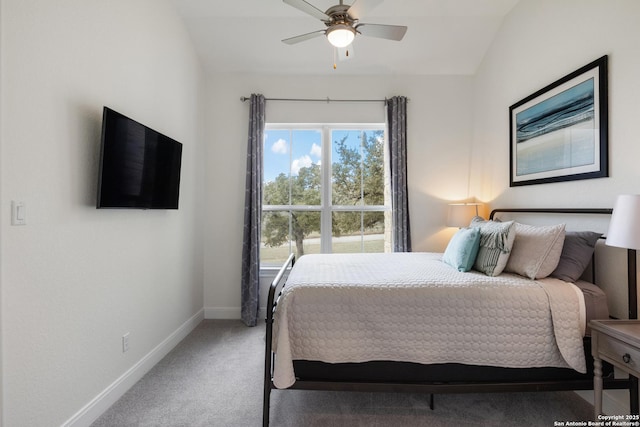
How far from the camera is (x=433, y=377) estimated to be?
5.92ft

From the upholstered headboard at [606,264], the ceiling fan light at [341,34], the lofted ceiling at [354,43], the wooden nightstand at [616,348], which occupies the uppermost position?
the lofted ceiling at [354,43]

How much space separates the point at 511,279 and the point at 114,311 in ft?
8.57

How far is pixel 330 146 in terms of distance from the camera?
3.89 m

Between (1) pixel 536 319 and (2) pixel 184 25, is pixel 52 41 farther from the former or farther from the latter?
(1) pixel 536 319

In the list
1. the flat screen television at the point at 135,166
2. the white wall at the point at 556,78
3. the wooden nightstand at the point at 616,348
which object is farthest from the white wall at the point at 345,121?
the wooden nightstand at the point at 616,348

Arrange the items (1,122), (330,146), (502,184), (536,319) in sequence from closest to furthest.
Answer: (1,122)
(536,319)
(502,184)
(330,146)

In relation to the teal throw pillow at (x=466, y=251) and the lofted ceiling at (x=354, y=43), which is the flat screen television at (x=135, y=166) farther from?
the teal throw pillow at (x=466, y=251)

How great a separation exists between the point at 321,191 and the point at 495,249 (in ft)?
7.16

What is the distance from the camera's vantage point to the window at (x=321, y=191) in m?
3.91

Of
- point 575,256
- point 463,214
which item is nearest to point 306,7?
point 575,256

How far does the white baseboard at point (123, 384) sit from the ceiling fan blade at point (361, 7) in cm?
295

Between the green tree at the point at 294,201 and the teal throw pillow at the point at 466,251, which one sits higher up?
the green tree at the point at 294,201

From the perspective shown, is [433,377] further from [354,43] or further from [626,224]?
[354,43]

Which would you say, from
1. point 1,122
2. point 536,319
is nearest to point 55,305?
point 1,122
